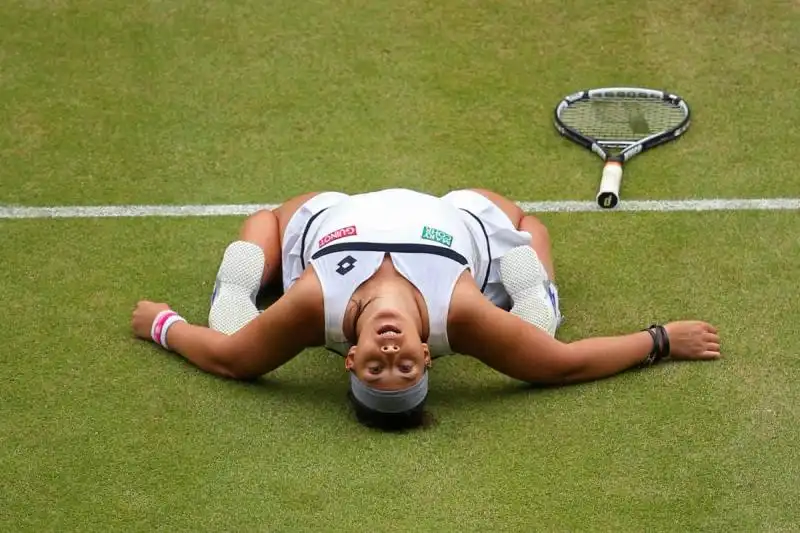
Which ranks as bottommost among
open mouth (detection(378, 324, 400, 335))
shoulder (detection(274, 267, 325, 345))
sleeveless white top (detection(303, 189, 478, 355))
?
shoulder (detection(274, 267, 325, 345))

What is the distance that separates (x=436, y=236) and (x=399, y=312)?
0.72m

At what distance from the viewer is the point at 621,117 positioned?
8992 millimetres

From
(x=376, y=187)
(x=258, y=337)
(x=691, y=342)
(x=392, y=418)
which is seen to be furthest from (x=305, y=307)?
(x=376, y=187)

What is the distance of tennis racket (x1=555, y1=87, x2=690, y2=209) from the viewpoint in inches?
347

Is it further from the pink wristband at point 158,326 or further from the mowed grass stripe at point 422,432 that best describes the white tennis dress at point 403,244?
the pink wristband at point 158,326

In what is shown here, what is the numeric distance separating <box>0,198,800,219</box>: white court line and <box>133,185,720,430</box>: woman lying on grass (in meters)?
0.93

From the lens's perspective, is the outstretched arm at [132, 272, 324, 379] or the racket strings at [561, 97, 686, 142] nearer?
the outstretched arm at [132, 272, 324, 379]

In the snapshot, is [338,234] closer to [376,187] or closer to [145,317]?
[145,317]

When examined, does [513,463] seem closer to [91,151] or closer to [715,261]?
[715,261]

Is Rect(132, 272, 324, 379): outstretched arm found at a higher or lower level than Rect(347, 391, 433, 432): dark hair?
higher

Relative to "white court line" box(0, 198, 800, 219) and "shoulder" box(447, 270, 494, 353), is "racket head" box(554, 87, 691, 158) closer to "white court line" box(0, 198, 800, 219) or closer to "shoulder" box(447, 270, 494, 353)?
"white court line" box(0, 198, 800, 219)

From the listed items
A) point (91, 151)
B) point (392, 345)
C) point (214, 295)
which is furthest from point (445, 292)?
point (91, 151)

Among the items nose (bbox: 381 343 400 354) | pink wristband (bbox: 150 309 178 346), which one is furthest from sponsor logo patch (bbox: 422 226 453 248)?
pink wristband (bbox: 150 309 178 346)

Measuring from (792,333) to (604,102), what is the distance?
255 cm
